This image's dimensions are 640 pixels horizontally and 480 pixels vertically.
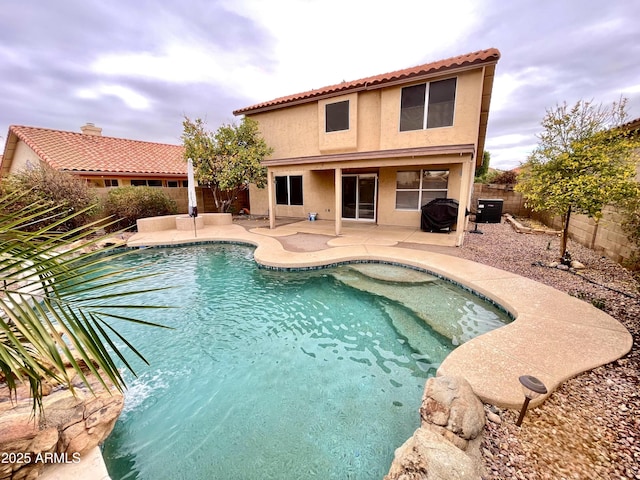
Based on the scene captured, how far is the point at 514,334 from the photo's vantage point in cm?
374

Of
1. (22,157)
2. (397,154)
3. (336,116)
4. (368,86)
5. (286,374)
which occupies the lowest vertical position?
(286,374)

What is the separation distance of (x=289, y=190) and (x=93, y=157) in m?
10.6

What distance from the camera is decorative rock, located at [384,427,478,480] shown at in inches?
74.0

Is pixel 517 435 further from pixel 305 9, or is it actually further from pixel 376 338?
Result: pixel 305 9

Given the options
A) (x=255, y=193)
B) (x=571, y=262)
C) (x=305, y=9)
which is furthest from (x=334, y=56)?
(x=571, y=262)

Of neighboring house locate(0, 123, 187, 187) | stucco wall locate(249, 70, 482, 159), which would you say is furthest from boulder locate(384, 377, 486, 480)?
neighboring house locate(0, 123, 187, 187)

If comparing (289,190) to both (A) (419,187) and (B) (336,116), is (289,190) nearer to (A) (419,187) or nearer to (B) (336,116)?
(B) (336,116)

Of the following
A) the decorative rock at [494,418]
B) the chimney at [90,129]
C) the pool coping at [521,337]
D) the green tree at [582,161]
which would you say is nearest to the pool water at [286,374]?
the pool coping at [521,337]

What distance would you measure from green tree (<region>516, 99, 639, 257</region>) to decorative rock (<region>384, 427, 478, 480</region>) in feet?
20.3

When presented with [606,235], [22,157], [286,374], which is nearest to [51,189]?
[22,157]

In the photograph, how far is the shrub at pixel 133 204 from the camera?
11.4 meters

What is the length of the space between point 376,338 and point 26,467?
402cm

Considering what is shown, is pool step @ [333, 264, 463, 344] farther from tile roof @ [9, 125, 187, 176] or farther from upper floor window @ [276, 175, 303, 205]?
tile roof @ [9, 125, 187, 176]

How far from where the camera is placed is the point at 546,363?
124 inches
